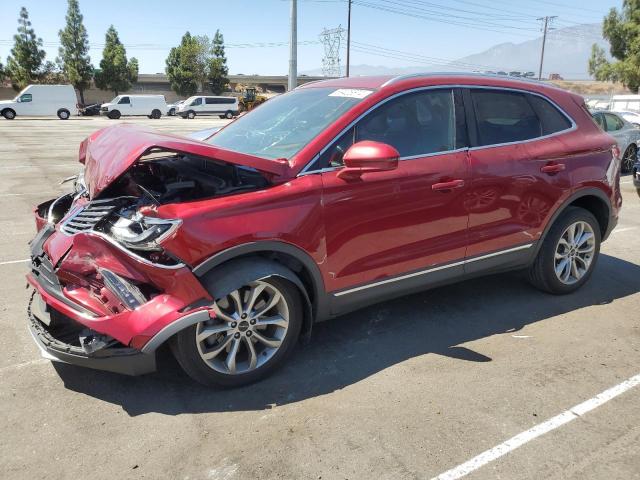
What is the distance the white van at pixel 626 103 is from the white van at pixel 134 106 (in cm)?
3618

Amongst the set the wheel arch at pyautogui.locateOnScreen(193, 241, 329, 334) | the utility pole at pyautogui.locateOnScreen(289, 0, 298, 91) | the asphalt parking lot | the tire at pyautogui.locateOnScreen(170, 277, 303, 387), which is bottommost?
the asphalt parking lot

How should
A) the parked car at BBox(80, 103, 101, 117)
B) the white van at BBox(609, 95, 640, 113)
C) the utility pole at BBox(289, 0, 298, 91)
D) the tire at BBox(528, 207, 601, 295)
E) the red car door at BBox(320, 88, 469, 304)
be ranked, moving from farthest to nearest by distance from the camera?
the parked car at BBox(80, 103, 101, 117), the white van at BBox(609, 95, 640, 113), the utility pole at BBox(289, 0, 298, 91), the tire at BBox(528, 207, 601, 295), the red car door at BBox(320, 88, 469, 304)

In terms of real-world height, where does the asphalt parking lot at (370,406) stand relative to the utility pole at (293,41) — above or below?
below

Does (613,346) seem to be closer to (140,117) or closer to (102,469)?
(102,469)

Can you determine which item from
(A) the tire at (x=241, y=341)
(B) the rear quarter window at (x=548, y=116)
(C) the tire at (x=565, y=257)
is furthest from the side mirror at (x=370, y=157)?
(C) the tire at (x=565, y=257)

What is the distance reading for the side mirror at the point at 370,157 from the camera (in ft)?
10.0

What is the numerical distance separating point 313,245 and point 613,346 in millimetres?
2392

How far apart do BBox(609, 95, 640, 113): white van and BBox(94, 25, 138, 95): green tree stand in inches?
2028

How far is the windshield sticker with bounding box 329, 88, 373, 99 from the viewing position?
3.58 metres

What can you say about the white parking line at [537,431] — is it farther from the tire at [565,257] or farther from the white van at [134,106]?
the white van at [134,106]

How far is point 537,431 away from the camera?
2.80 m

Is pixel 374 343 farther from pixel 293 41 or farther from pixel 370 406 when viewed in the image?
pixel 293 41

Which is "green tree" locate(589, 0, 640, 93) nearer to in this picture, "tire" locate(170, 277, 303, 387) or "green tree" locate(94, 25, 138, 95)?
"tire" locate(170, 277, 303, 387)

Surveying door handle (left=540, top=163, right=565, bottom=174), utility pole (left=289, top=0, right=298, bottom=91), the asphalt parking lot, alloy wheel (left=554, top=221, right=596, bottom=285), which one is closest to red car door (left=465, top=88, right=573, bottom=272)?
door handle (left=540, top=163, right=565, bottom=174)
